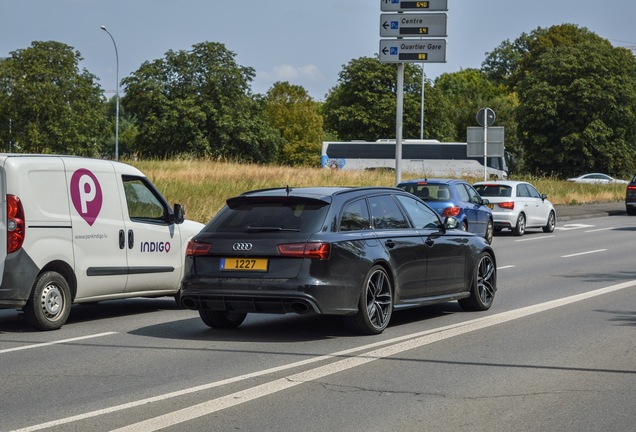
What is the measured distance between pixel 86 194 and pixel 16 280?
141 centimetres

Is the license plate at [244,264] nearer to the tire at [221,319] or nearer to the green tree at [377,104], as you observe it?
the tire at [221,319]

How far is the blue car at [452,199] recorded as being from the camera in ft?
81.1

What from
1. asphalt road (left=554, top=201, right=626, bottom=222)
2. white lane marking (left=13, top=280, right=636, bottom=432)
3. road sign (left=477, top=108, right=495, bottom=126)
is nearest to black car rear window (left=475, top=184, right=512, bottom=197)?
road sign (left=477, top=108, right=495, bottom=126)

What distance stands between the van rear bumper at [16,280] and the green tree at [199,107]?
6870 cm

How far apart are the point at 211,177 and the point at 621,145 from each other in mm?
50508

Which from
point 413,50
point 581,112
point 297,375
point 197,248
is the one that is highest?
point 581,112

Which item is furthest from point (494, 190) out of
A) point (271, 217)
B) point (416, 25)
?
point (271, 217)

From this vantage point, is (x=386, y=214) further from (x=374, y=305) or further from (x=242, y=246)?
(x=242, y=246)

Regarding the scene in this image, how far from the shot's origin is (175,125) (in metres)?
81.2

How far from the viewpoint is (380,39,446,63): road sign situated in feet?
94.2

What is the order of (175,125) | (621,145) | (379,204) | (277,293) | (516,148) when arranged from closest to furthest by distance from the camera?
1. (277,293)
2. (379,204)
3. (621,145)
4. (175,125)
5. (516,148)

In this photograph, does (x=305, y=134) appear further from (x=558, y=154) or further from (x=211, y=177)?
(x=211, y=177)

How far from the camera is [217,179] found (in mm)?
32000

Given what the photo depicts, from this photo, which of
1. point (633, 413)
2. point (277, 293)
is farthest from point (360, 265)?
point (633, 413)
